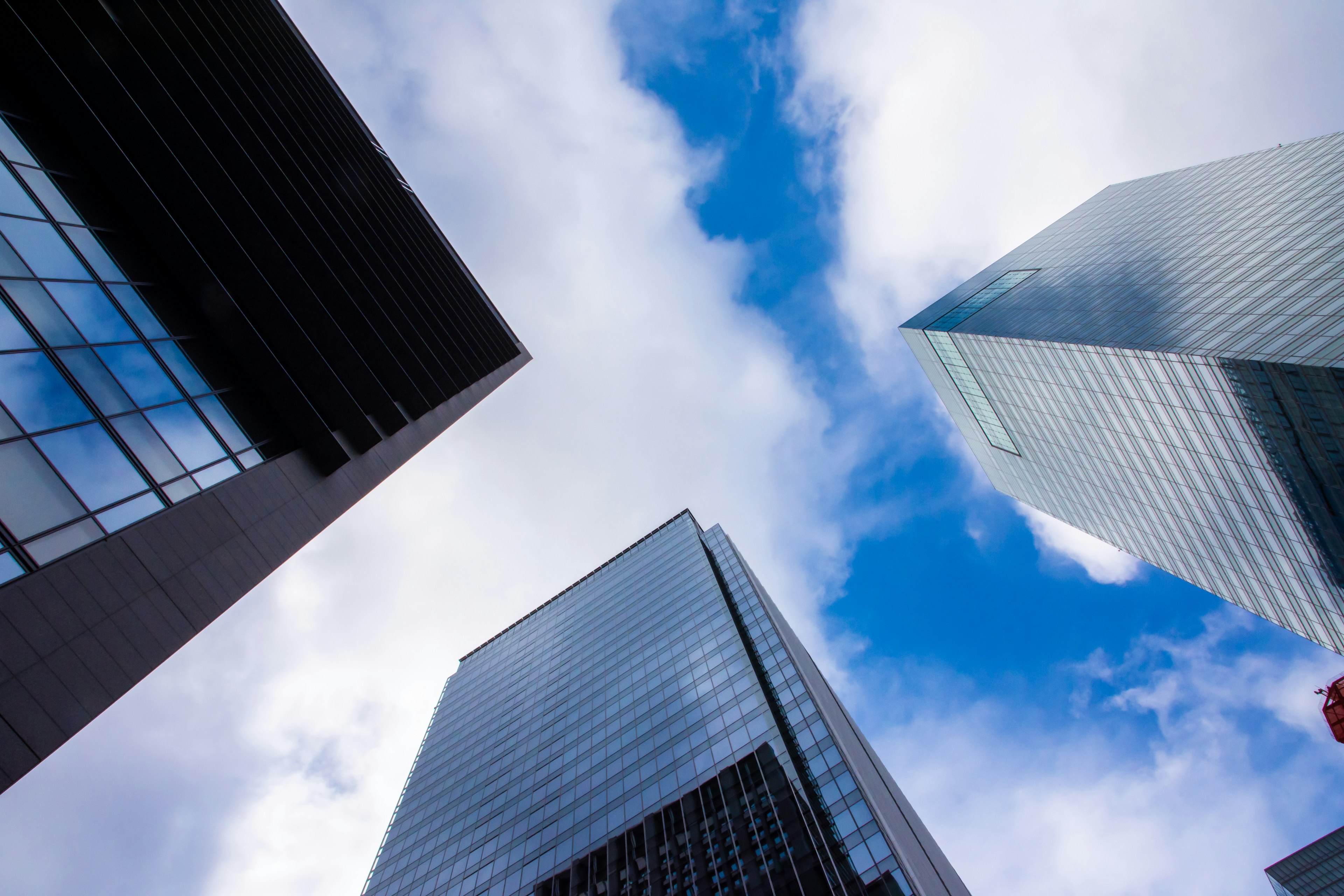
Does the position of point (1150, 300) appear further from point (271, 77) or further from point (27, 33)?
point (27, 33)

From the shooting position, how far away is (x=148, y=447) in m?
15.4

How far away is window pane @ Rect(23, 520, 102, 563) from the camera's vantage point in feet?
39.4

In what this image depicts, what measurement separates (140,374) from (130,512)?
155 inches

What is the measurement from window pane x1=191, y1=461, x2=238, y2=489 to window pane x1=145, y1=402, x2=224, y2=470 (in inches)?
6.7

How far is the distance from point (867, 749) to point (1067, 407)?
120 feet

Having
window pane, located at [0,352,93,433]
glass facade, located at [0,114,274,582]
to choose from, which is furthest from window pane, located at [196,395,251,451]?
window pane, located at [0,352,93,433]

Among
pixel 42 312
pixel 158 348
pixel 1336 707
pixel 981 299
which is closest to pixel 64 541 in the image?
pixel 42 312

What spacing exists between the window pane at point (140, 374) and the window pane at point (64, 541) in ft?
12.3

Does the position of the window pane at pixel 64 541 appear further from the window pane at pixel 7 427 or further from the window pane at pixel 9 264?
the window pane at pixel 9 264

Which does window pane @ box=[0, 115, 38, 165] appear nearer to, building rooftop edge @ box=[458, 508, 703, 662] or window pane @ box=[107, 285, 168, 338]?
window pane @ box=[107, 285, 168, 338]

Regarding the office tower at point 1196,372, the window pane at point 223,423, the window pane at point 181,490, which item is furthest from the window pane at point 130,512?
the office tower at point 1196,372

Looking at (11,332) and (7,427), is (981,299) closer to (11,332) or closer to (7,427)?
(11,332)

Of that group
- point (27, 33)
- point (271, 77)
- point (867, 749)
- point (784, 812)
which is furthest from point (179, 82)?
point (867, 749)

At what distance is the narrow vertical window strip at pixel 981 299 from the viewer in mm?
70562
